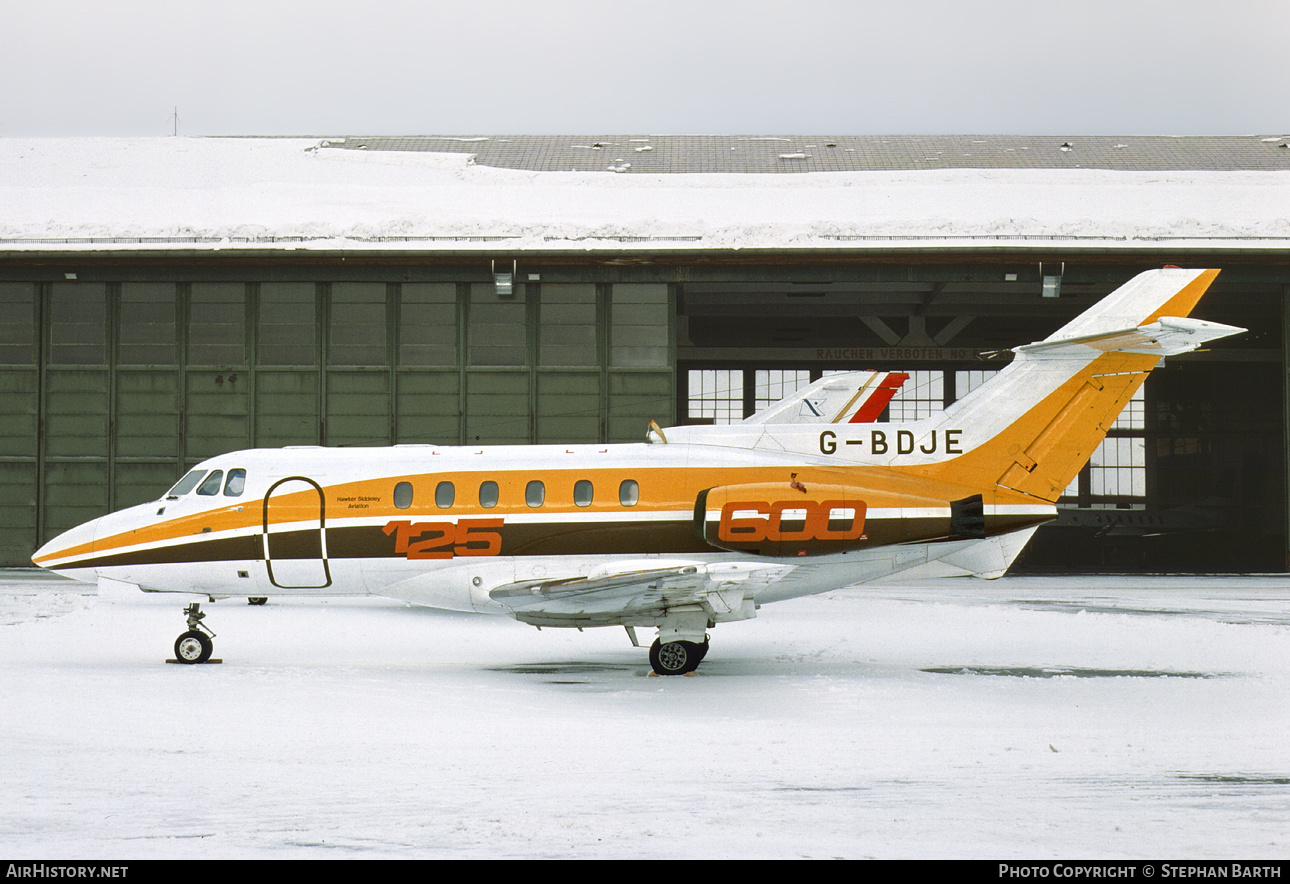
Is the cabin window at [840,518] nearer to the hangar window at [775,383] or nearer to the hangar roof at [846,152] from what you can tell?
the hangar roof at [846,152]

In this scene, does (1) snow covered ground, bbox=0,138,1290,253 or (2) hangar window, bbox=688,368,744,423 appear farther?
(2) hangar window, bbox=688,368,744,423

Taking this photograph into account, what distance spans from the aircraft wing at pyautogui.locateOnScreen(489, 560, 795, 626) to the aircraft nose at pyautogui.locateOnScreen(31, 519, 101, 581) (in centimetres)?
545

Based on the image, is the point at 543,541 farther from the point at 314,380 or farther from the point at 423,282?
the point at 314,380

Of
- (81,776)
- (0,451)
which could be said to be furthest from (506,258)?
(81,776)

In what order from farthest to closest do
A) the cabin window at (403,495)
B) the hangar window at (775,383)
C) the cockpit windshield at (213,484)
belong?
the hangar window at (775,383) → the cockpit windshield at (213,484) → the cabin window at (403,495)

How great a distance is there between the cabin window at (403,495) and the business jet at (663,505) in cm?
2

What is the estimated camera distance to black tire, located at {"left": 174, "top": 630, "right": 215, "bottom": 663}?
1384 centimetres

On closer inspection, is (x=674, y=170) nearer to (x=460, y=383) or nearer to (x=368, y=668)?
(x=460, y=383)

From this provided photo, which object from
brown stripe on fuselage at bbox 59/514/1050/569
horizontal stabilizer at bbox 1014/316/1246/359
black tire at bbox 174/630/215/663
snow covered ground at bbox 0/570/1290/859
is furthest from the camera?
black tire at bbox 174/630/215/663

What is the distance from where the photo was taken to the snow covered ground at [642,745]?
6875 millimetres

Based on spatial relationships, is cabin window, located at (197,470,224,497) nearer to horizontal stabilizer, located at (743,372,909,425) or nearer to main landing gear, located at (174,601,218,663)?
main landing gear, located at (174,601,218,663)

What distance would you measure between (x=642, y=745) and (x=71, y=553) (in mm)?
8900

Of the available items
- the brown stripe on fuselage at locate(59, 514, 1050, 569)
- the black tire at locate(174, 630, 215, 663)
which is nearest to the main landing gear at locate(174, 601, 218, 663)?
the black tire at locate(174, 630, 215, 663)

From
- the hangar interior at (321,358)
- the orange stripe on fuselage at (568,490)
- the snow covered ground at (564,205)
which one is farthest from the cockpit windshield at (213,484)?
the snow covered ground at (564,205)
